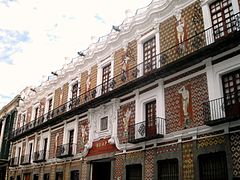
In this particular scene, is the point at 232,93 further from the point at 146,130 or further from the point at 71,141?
the point at 71,141

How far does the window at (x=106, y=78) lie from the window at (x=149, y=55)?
323 cm

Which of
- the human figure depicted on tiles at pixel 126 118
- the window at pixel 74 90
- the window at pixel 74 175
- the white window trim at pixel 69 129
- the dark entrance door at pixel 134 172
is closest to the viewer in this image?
the dark entrance door at pixel 134 172

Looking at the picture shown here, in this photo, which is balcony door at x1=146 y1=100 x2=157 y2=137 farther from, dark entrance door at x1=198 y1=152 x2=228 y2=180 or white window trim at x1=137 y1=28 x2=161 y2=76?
dark entrance door at x1=198 y1=152 x2=228 y2=180

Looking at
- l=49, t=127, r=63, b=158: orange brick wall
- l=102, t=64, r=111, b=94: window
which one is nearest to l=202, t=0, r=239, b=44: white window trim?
l=102, t=64, r=111, b=94: window

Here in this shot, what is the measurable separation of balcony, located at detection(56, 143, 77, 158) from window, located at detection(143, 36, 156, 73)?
24.3 feet

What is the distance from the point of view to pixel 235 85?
1116 centimetres

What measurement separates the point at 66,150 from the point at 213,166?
11.3 meters

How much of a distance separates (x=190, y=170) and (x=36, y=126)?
16.2 metres

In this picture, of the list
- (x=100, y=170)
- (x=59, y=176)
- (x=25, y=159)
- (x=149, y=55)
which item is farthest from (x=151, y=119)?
(x=25, y=159)

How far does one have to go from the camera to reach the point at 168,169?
12.7 m

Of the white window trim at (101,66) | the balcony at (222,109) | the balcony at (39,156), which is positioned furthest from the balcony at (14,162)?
the balcony at (222,109)

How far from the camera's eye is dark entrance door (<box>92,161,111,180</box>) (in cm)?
1718

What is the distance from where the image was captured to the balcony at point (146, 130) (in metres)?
13.2

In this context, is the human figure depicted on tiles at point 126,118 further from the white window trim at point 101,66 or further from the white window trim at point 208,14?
the white window trim at point 208,14
